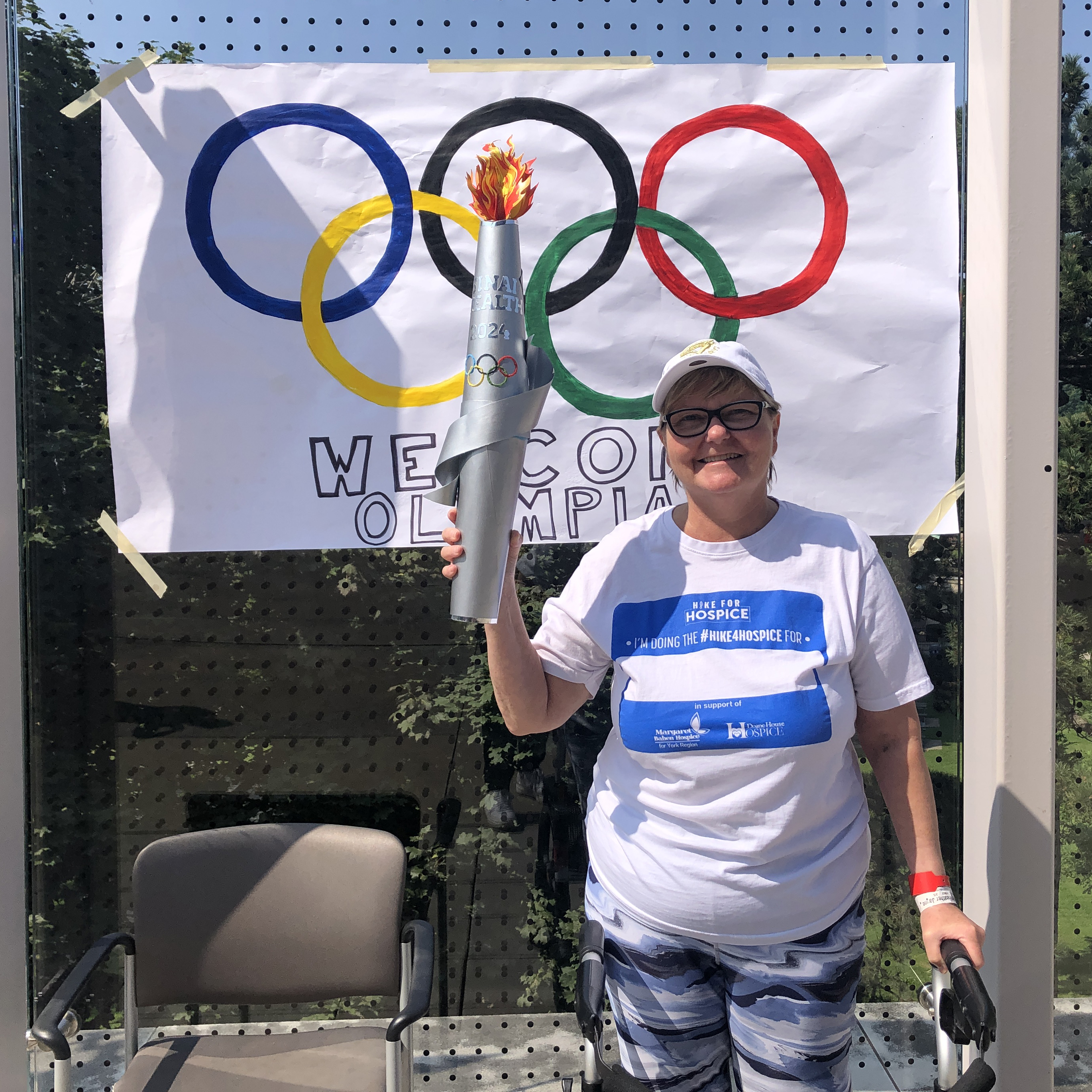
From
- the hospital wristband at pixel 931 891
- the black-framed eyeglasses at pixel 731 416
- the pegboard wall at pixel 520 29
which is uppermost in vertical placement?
the pegboard wall at pixel 520 29

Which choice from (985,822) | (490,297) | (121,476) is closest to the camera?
(490,297)

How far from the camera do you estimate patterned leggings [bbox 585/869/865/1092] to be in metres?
1.44

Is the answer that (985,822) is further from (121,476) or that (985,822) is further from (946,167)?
(121,476)

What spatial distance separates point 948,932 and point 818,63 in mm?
1929

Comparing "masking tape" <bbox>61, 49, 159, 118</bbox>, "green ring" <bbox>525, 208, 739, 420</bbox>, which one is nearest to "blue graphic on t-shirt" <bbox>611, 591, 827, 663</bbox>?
"green ring" <bbox>525, 208, 739, 420</bbox>

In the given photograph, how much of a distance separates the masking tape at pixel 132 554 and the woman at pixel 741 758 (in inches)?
41.4

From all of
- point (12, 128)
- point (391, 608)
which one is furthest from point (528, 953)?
point (12, 128)

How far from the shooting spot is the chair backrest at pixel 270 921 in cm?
193

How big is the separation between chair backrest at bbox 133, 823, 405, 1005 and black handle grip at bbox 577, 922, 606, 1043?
588 millimetres

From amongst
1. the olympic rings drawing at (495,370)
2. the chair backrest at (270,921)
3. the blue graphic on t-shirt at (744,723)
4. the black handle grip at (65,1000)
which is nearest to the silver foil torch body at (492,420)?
the olympic rings drawing at (495,370)

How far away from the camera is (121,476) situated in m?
2.14

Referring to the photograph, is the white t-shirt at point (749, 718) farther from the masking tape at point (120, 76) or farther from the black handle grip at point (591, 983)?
the masking tape at point (120, 76)

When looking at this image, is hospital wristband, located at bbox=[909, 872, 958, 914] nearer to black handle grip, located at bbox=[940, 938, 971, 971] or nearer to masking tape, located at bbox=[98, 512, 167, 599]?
black handle grip, located at bbox=[940, 938, 971, 971]

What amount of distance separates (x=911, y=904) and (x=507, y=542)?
1566mm
